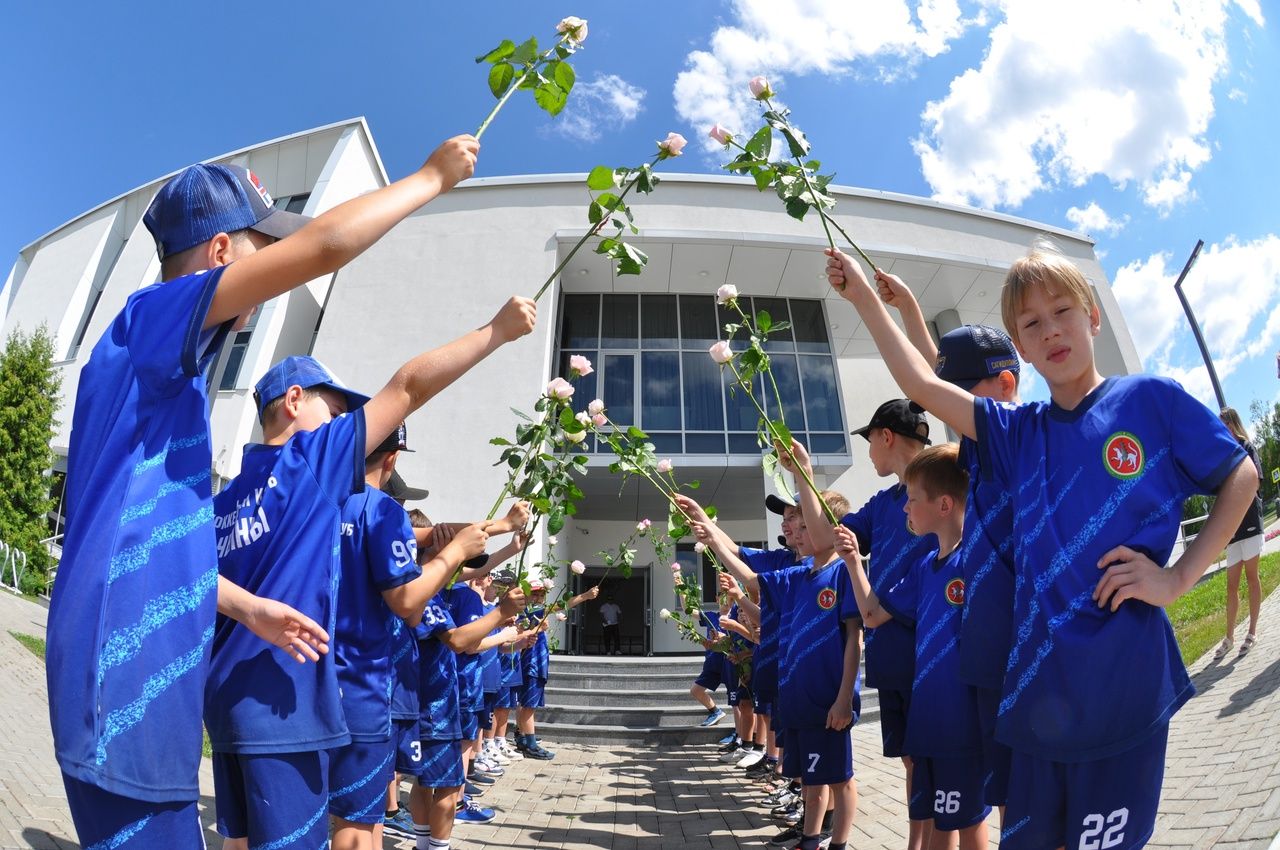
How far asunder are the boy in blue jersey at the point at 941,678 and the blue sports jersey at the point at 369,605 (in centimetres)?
167

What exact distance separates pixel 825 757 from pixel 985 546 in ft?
7.01

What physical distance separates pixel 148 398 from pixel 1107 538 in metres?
2.03

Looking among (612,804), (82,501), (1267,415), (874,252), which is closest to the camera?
(82,501)

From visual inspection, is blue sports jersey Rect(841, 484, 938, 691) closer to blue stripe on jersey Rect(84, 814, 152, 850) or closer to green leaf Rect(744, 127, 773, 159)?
green leaf Rect(744, 127, 773, 159)

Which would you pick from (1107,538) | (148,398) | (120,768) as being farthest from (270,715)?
(1107,538)

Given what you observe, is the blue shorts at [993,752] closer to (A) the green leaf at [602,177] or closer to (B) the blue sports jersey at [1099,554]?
(B) the blue sports jersey at [1099,554]

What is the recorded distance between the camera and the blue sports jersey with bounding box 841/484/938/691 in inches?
125

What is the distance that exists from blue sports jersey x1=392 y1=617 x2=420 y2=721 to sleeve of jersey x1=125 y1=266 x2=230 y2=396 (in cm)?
241

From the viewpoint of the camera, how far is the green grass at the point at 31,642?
8.13 metres

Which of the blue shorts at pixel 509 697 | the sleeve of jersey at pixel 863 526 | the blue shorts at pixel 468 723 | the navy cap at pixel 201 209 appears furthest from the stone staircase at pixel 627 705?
the navy cap at pixel 201 209

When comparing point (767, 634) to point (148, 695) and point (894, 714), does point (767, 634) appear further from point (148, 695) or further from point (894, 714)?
point (148, 695)

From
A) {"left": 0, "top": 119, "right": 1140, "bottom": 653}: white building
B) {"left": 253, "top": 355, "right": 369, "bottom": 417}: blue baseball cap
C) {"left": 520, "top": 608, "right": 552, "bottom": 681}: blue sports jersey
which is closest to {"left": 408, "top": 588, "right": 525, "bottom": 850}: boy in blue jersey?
{"left": 253, "top": 355, "right": 369, "bottom": 417}: blue baseball cap

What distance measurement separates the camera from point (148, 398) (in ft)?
4.25

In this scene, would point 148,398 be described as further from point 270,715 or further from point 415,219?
point 415,219
